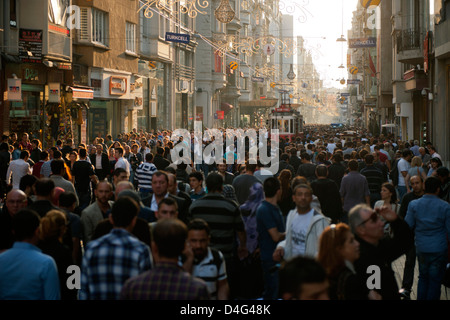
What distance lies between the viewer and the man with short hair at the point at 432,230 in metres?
8.53

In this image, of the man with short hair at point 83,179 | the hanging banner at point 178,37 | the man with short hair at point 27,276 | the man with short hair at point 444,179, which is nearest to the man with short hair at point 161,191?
the man with short hair at point 27,276

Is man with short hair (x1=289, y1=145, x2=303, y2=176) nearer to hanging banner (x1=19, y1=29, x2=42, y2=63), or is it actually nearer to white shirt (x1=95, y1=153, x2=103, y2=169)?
white shirt (x1=95, y1=153, x2=103, y2=169)

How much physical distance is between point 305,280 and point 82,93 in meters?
29.5

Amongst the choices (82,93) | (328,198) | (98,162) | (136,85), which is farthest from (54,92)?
(328,198)

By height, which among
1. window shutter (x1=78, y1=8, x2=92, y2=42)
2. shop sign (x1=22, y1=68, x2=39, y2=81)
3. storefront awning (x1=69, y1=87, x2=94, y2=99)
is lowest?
storefront awning (x1=69, y1=87, x2=94, y2=99)

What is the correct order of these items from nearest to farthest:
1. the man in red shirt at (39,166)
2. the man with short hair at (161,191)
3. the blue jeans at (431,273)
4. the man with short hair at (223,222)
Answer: the man with short hair at (223,222), the blue jeans at (431,273), the man with short hair at (161,191), the man in red shirt at (39,166)

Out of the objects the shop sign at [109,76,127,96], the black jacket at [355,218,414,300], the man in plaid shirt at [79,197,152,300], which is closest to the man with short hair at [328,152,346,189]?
the black jacket at [355,218,414,300]

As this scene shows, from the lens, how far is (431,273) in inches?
343

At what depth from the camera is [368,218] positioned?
5.82 meters

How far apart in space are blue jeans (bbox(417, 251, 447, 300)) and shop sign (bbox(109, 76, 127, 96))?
98.7ft

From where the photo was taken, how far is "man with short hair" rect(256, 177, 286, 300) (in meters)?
8.35

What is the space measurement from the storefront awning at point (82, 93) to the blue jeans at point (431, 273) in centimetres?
2471

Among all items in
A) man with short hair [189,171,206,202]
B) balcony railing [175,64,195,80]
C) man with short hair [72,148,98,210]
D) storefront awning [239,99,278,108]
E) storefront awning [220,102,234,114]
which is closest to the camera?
man with short hair [189,171,206,202]

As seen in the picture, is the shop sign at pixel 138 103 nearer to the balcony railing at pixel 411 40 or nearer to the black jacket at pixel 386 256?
the balcony railing at pixel 411 40
